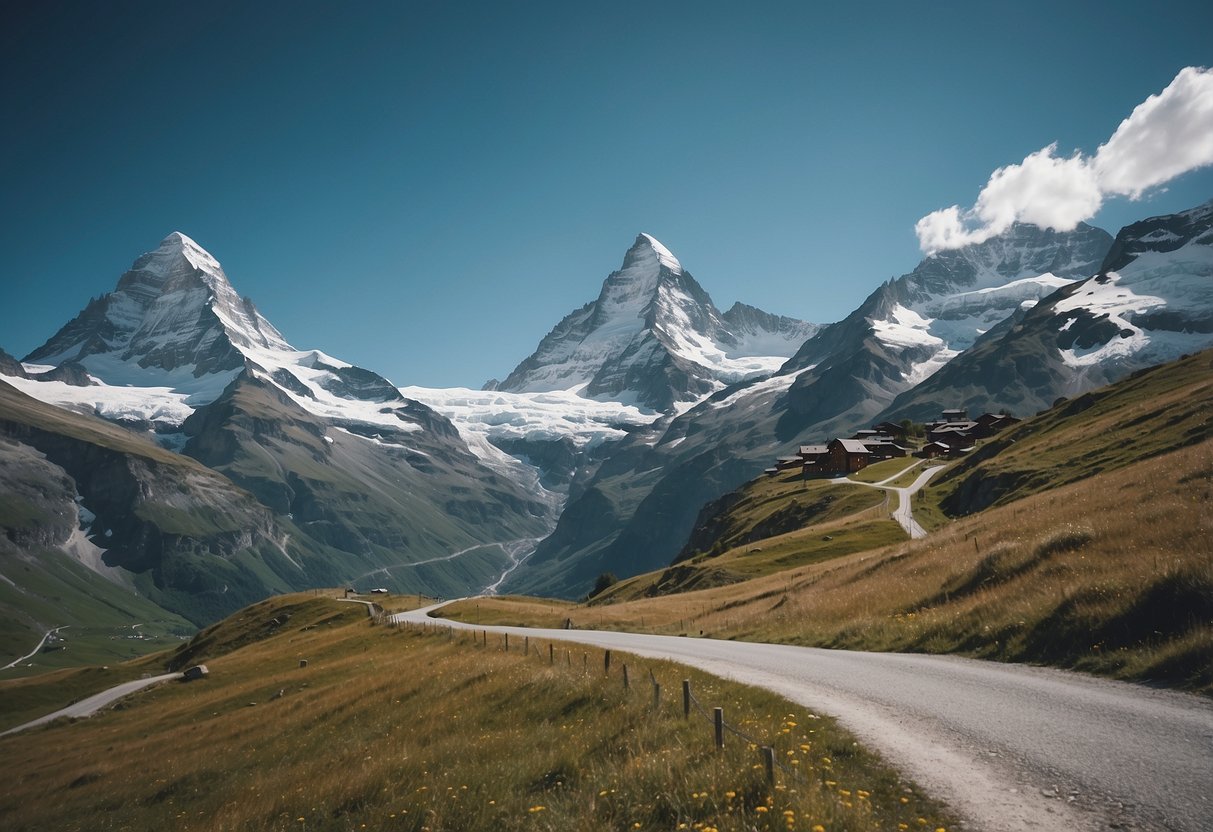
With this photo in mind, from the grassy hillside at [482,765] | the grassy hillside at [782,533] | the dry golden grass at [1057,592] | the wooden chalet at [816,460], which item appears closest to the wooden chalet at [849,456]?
the wooden chalet at [816,460]

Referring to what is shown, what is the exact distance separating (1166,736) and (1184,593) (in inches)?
269

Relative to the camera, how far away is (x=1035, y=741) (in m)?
11.8

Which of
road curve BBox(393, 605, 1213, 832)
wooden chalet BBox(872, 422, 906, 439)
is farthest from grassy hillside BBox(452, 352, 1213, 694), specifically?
wooden chalet BBox(872, 422, 906, 439)

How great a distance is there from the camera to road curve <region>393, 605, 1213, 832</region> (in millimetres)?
9188

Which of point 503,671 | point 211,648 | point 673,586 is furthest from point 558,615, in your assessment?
point 211,648

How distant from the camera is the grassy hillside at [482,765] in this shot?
433 inches

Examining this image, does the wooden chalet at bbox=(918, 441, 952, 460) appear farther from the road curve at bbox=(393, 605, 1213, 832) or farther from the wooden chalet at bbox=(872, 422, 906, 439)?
the road curve at bbox=(393, 605, 1213, 832)

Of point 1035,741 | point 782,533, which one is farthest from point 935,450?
point 1035,741

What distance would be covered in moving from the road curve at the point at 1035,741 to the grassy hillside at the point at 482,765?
2.88 feet

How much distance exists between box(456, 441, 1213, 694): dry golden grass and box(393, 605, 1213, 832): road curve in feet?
5.54

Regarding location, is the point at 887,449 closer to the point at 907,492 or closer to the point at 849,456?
the point at 849,456

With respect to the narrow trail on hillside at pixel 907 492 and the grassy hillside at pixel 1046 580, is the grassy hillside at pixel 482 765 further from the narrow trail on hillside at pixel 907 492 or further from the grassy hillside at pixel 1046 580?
the narrow trail on hillside at pixel 907 492

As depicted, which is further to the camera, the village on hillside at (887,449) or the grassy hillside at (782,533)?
the village on hillside at (887,449)

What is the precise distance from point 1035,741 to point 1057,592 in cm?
1015
